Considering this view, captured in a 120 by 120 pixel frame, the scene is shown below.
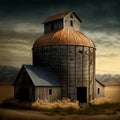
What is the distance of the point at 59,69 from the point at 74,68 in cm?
165

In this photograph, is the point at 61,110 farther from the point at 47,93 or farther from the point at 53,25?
the point at 53,25

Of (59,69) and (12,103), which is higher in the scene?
(59,69)

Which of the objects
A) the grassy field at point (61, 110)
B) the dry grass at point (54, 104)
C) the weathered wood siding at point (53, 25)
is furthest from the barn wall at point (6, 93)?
the weathered wood siding at point (53, 25)

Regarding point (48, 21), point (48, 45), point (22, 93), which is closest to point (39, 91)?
point (22, 93)

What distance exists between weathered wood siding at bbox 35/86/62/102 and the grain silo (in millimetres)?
955

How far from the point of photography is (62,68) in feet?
112

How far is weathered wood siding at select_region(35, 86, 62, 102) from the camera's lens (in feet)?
103

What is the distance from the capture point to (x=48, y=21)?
38.6m

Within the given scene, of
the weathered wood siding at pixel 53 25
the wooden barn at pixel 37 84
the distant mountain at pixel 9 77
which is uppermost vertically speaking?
the weathered wood siding at pixel 53 25

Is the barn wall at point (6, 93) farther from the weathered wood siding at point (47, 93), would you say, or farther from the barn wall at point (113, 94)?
the barn wall at point (113, 94)

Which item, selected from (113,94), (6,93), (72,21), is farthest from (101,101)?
(113,94)

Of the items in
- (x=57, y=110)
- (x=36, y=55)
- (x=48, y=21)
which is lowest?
(x=57, y=110)

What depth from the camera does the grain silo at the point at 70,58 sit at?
112 feet

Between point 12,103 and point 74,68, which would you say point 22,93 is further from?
point 74,68
